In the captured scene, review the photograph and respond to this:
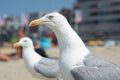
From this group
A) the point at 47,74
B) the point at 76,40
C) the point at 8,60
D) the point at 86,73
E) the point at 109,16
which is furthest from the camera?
the point at 109,16

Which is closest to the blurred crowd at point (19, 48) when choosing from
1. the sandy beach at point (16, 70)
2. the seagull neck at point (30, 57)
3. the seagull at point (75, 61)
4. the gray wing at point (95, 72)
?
the sandy beach at point (16, 70)

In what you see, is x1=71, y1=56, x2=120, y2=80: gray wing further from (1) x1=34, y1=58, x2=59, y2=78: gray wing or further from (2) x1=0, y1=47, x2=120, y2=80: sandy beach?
(2) x1=0, y1=47, x2=120, y2=80: sandy beach

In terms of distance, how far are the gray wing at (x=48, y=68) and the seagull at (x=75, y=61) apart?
277 centimetres

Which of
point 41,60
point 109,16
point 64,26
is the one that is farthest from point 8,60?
point 109,16

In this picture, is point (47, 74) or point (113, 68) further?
point (47, 74)

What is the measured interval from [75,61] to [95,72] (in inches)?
9.2

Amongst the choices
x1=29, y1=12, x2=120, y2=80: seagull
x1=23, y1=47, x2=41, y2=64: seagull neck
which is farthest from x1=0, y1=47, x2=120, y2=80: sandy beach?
x1=29, y1=12, x2=120, y2=80: seagull

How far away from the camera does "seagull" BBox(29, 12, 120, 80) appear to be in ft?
11.9

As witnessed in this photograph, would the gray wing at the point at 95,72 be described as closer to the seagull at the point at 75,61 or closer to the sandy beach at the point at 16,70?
the seagull at the point at 75,61

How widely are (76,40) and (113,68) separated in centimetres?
49

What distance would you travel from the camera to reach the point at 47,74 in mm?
6750

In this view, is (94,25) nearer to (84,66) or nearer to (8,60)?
(8,60)

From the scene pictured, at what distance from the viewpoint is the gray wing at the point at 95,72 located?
3617 millimetres

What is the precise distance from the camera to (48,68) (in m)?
6.85
